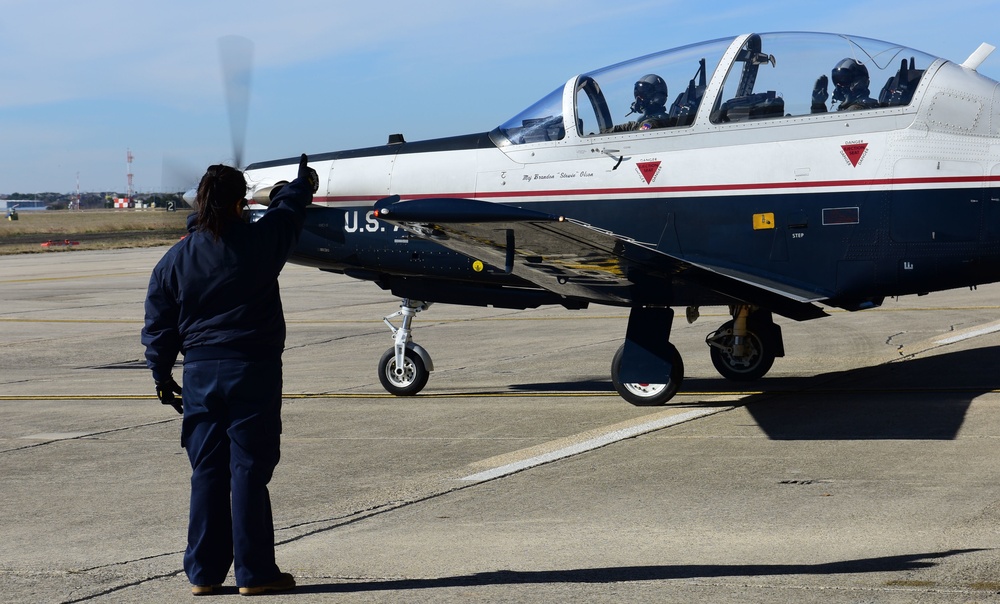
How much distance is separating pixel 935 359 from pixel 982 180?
3.59 m

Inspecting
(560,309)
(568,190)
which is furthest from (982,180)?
(560,309)

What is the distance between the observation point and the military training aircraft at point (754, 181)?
9.22m

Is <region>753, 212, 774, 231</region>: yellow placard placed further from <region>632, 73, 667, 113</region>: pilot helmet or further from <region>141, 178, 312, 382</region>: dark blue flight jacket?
<region>141, 178, 312, 382</region>: dark blue flight jacket

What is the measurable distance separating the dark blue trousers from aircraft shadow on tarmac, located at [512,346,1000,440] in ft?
15.2

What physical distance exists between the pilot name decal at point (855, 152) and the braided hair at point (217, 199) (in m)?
5.87

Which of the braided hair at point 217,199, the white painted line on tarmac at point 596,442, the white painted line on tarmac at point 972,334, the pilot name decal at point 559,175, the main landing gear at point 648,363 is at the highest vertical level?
the pilot name decal at point 559,175

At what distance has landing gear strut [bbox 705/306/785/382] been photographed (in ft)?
36.3

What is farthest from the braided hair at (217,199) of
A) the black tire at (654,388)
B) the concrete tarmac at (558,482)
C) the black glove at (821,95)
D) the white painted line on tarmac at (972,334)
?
the white painted line on tarmac at (972,334)

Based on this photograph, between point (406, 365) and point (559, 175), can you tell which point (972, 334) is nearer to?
point (559, 175)

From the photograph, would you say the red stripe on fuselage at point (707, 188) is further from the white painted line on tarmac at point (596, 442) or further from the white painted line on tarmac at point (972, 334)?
the white painted line on tarmac at point (972, 334)

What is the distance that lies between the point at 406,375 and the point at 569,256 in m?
2.88

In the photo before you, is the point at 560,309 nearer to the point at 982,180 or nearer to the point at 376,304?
the point at 376,304

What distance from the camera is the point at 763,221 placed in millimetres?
9492

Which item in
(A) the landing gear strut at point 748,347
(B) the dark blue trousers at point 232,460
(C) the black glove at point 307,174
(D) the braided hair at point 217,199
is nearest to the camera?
(B) the dark blue trousers at point 232,460
